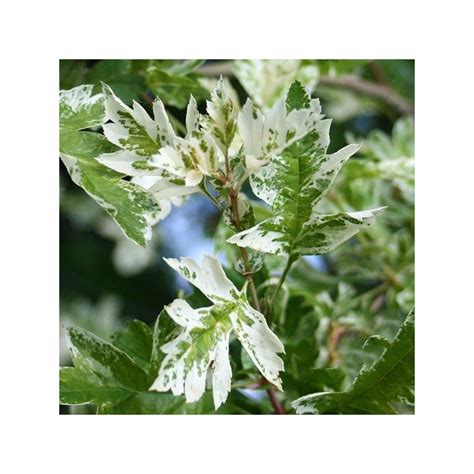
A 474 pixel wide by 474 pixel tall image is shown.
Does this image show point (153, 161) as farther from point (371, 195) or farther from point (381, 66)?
point (381, 66)

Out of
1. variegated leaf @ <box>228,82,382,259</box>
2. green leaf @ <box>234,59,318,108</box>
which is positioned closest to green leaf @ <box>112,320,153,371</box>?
variegated leaf @ <box>228,82,382,259</box>

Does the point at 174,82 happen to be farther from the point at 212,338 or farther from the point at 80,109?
the point at 212,338

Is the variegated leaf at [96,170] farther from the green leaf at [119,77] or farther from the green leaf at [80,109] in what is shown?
the green leaf at [119,77]

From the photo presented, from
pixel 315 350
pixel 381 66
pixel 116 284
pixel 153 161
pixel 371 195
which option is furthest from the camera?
pixel 116 284

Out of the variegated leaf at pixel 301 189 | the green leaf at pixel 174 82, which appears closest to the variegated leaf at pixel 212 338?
the variegated leaf at pixel 301 189

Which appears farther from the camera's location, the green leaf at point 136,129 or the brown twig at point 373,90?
the brown twig at point 373,90

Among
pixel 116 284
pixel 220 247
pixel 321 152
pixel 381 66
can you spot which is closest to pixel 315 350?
pixel 220 247
